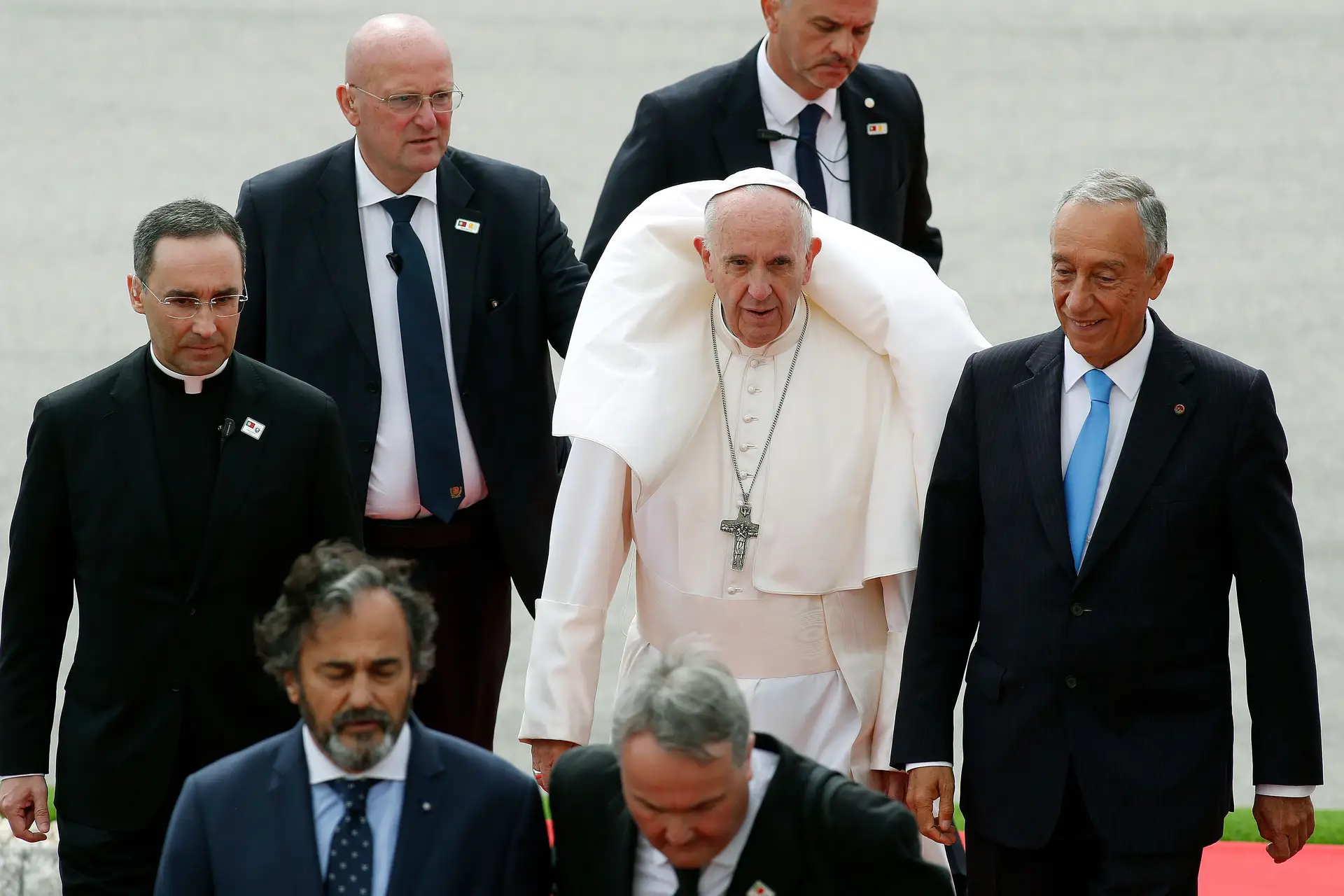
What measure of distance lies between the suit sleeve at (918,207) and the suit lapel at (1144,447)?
1307mm

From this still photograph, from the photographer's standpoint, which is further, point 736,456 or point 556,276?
point 556,276

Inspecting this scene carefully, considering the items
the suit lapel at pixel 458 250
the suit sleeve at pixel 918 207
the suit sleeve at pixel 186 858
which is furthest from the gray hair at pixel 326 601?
the suit sleeve at pixel 918 207

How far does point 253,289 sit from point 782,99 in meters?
1.15

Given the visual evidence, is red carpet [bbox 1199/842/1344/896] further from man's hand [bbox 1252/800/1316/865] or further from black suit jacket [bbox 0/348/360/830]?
black suit jacket [bbox 0/348/360/830]

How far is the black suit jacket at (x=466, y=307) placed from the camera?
12.6 feet

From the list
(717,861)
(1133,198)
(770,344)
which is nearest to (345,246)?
(770,344)

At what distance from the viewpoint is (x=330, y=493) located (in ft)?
10.7

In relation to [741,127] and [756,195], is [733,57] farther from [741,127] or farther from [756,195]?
[756,195]

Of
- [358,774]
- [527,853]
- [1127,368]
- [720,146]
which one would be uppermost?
[720,146]

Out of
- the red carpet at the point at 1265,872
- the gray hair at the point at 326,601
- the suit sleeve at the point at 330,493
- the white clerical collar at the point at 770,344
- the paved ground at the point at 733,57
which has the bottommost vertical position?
the red carpet at the point at 1265,872

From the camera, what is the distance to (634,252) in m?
3.52

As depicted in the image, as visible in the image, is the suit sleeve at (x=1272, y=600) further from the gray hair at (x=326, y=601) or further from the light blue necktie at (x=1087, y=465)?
the gray hair at (x=326, y=601)

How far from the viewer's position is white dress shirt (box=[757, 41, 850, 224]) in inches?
165

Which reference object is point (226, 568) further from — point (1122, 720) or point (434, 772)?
point (1122, 720)
